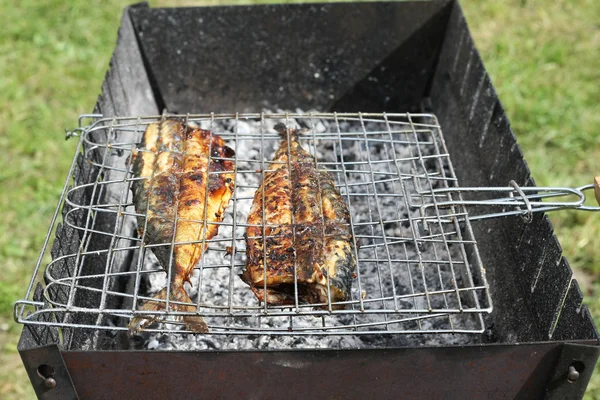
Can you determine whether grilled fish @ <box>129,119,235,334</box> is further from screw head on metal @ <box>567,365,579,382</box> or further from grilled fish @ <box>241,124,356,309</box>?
screw head on metal @ <box>567,365,579,382</box>

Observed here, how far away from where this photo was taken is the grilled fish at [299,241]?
273cm

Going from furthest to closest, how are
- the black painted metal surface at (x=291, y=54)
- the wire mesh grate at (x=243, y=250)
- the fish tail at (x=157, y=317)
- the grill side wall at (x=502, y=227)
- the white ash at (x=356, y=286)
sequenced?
the black painted metal surface at (x=291, y=54) → the white ash at (x=356, y=286) → the wire mesh grate at (x=243, y=250) → the grill side wall at (x=502, y=227) → the fish tail at (x=157, y=317)

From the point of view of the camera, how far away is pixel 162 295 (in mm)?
2719

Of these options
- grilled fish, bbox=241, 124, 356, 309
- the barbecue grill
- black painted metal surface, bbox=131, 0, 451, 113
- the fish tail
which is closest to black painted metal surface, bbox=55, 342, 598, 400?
the barbecue grill

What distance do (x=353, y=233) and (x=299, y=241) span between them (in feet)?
0.87

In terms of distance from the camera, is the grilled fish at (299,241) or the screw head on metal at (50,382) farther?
the grilled fish at (299,241)

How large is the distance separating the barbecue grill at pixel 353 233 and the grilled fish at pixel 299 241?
0.30 ft

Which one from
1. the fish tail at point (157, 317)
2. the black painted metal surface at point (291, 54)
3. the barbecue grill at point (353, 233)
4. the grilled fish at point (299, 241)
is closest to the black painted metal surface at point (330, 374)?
the barbecue grill at point (353, 233)

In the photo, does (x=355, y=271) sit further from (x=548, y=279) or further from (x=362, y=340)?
(x=548, y=279)

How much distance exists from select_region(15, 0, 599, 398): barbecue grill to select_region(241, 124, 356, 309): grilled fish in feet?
0.30

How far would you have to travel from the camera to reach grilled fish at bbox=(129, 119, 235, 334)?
2.77 meters

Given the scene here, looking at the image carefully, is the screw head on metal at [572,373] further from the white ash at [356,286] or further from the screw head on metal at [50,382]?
the screw head on metal at [50,382]

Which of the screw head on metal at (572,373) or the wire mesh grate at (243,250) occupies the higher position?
the wire mesh grate at (243,250)

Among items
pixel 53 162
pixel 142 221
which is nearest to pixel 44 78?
pixel 53 162
